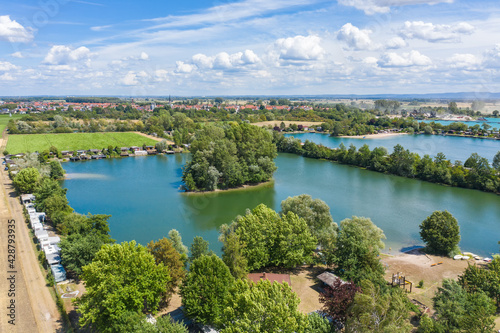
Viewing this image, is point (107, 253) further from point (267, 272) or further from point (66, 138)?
point (66, 138)

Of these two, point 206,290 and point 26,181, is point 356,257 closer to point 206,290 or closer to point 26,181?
point 206,290

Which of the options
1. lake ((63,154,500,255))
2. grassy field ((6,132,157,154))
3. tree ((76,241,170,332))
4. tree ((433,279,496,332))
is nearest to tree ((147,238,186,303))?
tree ((76,241,170,332))

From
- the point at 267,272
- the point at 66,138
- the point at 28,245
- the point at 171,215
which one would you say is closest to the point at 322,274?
the point at 267,272

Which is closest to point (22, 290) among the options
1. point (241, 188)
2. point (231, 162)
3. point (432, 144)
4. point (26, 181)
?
point (26, 181)

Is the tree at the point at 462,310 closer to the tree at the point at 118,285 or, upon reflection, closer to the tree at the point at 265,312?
the tree at the point at 265,312

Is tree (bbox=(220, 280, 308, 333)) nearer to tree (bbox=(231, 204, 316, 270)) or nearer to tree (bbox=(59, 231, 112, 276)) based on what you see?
tree (bbox=(231, 204, 316, 270))

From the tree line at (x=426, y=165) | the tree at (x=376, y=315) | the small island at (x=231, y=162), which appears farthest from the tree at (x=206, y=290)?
the tree line at (x=426, y=165)
